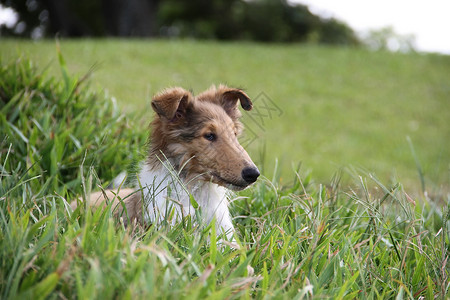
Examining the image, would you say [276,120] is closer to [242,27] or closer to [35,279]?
[35,279]

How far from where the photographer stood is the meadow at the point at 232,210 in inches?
90.0

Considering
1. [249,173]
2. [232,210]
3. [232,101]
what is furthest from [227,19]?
[249,173]

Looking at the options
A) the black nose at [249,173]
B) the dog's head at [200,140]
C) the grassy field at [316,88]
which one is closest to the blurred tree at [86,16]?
the grassy field at [316,88]

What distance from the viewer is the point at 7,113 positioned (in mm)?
4824

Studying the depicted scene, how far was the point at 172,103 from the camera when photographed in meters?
3.36

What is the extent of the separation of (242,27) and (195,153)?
1185 inches

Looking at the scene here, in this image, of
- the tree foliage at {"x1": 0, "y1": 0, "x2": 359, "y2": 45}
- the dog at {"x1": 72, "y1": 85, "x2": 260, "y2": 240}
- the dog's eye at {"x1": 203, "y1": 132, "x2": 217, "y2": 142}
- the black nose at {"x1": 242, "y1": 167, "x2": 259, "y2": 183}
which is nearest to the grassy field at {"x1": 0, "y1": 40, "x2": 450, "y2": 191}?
the dog at {"x1": 72, "y1": 85, "x2": 260, "y2": 240}

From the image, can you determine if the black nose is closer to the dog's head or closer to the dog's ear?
the dog's head

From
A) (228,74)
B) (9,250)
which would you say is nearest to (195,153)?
(9,250)

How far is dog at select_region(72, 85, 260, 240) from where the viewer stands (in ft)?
10.8

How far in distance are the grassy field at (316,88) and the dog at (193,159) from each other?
169 inches

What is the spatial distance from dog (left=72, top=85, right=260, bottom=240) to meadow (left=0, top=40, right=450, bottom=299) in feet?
0.87

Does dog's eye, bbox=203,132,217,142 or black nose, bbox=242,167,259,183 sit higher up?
dog's eye, bbox=203,132,217,142

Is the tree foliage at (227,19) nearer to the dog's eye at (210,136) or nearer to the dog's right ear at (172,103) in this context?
the dog's right ear at (172,103)
